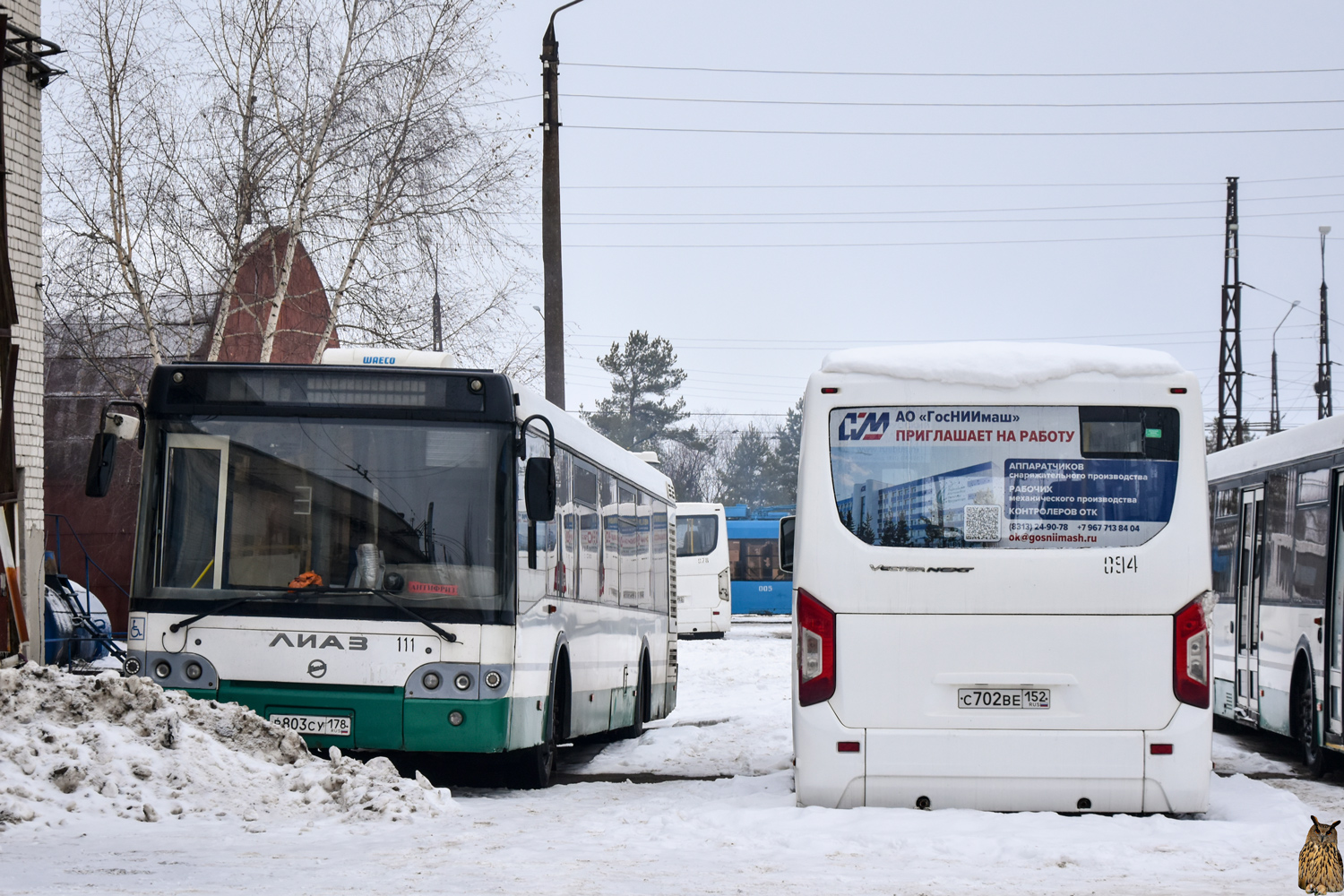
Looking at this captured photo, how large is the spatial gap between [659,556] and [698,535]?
775 inches

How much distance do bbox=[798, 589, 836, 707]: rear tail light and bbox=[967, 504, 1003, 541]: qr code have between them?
891 mm

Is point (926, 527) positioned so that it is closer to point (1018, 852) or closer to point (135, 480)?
point (1018, 852)

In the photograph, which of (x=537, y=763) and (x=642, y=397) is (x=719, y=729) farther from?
(x=642, y=397)

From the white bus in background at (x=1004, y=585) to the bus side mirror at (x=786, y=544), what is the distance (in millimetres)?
1636

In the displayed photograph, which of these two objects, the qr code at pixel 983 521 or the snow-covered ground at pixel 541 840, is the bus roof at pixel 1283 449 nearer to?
the snow-covered ground at pixel 541 840

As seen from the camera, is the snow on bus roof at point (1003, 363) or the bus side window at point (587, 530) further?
the bus side window at point (587, 530)

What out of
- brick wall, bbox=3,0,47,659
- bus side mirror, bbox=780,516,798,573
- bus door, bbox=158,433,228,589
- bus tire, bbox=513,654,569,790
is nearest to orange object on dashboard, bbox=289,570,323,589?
bus door, bbox=158,433,228,589

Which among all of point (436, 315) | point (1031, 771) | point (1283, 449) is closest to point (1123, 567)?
point (1031, 771)

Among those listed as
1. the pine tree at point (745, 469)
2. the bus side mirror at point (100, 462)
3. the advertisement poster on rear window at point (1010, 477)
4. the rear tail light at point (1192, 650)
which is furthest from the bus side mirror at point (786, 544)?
the pine tree at point (745, 469)

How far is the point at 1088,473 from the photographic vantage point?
27.5 ft

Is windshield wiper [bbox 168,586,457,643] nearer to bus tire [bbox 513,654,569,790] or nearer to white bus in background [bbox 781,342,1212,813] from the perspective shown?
bus tire [bbox 513,654,569,790]

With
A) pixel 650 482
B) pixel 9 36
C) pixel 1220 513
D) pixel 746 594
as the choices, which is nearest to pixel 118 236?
pixel 9 36

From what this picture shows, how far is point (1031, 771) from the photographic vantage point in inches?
320

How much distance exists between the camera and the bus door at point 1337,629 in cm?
1153
